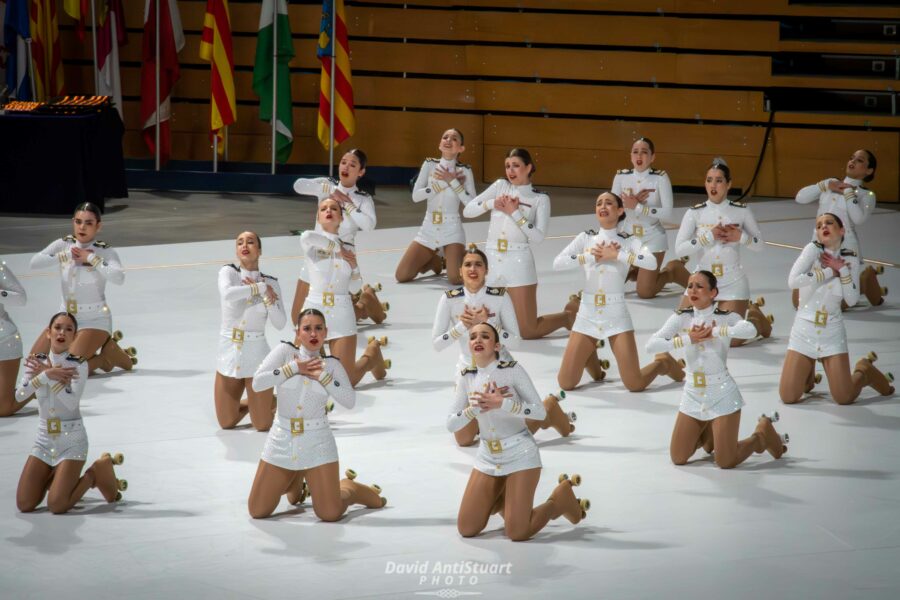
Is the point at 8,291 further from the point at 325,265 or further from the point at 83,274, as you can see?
the point at 325,265

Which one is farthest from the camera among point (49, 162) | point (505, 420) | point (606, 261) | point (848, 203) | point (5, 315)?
point (49, 162)

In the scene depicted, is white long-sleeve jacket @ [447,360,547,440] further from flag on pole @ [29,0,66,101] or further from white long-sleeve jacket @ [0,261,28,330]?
flag on pole @ [29,0,66,101]

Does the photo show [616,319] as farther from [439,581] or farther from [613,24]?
[613,24]

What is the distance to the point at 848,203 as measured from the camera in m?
11.6

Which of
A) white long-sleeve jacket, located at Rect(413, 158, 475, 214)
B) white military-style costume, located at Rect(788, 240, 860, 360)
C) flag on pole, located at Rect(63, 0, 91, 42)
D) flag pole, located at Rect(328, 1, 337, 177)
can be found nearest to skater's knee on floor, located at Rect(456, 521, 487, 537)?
white military-style costume, located at Rect(788, 240, 860, 360)

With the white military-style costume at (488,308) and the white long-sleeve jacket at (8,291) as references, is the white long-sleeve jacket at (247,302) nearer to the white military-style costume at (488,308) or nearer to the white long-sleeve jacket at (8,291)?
the white military-style costume at (488,308)

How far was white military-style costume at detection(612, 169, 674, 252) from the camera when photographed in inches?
470

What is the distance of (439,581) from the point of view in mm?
6145

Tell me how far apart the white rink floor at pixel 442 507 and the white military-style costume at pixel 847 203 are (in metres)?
1.17

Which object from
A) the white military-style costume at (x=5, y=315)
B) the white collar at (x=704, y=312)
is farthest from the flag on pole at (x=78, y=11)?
the white collar at (x=704, y=312)

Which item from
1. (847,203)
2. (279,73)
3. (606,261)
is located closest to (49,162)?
(279,73)

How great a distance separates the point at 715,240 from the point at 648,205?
1710 mm

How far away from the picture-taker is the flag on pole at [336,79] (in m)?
17.0

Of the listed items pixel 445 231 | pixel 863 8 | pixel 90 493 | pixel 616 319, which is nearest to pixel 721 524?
pixel 616 319
